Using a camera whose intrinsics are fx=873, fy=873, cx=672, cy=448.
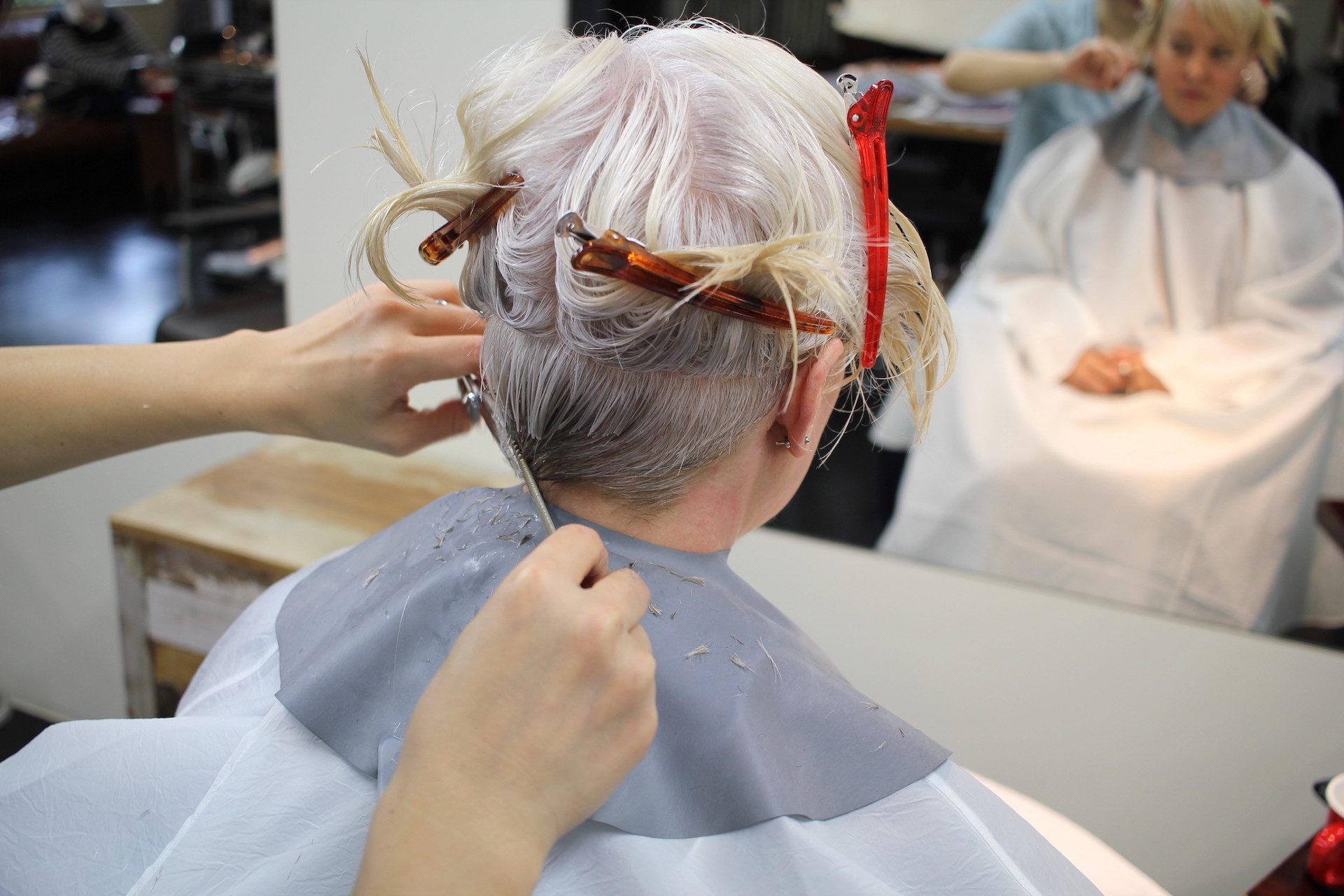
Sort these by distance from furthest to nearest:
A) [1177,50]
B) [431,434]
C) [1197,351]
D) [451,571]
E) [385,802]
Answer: [1197,351] → [1177,50] → [431,434] → [451,571] → [385,802]

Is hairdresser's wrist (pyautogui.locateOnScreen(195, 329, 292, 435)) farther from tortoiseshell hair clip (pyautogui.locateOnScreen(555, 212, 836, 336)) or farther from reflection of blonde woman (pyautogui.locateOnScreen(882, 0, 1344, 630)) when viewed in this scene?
reflection of blonde woman (pyautogui.locateOnScreen(882, 0, 1344, 630))

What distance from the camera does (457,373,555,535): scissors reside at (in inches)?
28.9

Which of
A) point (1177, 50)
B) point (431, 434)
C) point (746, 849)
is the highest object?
point (1177, 50)

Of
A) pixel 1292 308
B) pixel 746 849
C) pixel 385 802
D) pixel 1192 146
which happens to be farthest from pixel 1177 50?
pixel 385 802

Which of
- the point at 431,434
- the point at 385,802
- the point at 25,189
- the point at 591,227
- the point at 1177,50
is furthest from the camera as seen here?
the point at 25,189

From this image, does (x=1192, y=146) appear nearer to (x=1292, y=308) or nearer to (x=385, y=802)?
(x=1292, y=308)

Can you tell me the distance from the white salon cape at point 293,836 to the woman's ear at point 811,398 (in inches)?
12.4

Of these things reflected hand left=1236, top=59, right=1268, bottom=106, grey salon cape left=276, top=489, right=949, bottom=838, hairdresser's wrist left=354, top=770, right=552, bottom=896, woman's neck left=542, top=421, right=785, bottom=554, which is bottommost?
grey salon cape left=276, top=489, right=949, bottom=838

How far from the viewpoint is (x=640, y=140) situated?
64 centimetres

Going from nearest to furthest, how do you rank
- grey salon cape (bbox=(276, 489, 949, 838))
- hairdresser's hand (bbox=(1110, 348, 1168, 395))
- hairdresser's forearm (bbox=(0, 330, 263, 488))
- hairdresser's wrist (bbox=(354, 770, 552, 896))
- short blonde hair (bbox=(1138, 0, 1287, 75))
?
1. hairdresser's wrist (bbox=(354, 770, 552, 896))
2. grey salon cape (bbox=(276, 489, 949, 838))
3. hairdresser's forearm (bbox=(0, 330, 263, 488))
4. short blonde hair (bbox=(1138, 0, 1287, 75))
5. hairdresser's hand (bbox=(1110, 348, 1168, 395))

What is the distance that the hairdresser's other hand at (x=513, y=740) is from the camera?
1.61 feet

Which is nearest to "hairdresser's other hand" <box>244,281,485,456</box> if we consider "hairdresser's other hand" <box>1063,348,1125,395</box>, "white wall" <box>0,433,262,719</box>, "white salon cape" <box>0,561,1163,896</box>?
"white salon cape" <box>0,561,1163,896</box>

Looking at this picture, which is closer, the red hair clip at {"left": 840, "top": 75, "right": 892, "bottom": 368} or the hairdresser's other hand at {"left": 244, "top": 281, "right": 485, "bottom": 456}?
the red hair clip at {"left": 840, "top": 75, "right": 892, "bottom": 368}

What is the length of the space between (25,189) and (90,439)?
504 cm
